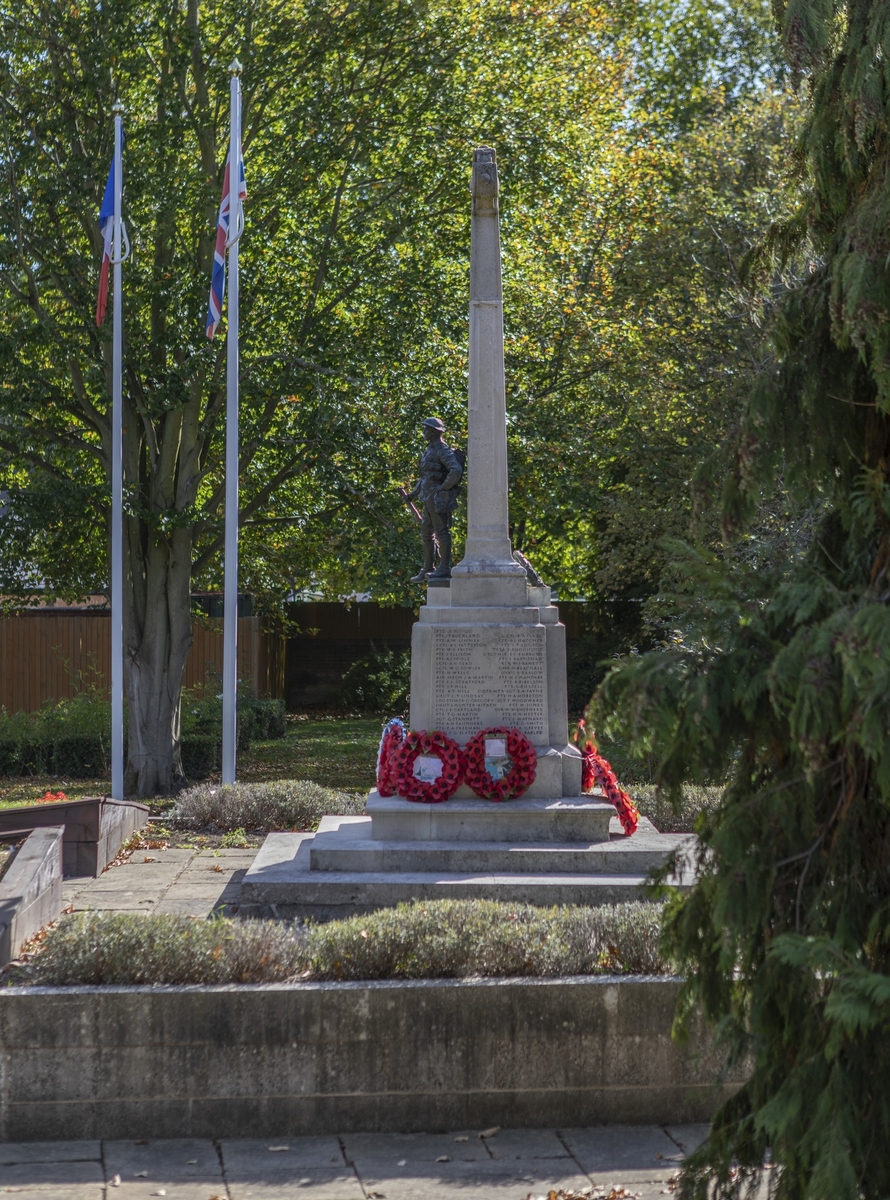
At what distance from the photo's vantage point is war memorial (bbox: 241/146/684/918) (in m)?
8.70

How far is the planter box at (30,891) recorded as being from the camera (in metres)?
6.80

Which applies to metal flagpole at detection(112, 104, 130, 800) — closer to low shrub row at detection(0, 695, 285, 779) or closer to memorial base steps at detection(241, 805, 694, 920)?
low shrub row at detection(0, 695, 285, 779)

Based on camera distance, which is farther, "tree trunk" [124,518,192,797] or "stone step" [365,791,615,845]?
"tree trunk" [124,518,192,797]

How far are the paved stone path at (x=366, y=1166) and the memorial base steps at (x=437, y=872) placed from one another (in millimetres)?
2741

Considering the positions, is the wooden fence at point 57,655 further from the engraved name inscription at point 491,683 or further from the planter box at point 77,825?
the engraved name inscription at point 491,683

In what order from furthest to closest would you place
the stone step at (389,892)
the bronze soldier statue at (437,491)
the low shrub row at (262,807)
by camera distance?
the low shrub row at (262,807), the bronze soldier statue at (437,491), the stone step at (389,892)

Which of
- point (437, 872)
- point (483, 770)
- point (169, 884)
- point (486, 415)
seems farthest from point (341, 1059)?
point (486, 415)

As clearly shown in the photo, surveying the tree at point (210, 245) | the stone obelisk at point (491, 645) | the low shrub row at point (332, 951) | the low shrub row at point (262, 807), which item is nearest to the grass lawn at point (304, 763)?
the tree at point (210, 245)

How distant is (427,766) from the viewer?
31.5 ft

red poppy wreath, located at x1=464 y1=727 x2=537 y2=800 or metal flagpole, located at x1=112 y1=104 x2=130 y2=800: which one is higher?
metal flagpole, located at x1=112 y1=104 x2=130 y2=800

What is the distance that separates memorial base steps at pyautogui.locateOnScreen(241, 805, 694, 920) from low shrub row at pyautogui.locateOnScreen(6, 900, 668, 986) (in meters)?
2.03

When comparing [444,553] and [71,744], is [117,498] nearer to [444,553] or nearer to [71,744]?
[444,553]

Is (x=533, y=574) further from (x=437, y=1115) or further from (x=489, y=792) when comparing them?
(x=437, y=1115)

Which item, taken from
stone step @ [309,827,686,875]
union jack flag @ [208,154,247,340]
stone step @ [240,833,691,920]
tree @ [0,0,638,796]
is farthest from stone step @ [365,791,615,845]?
tree @ [0,0,638,796]
